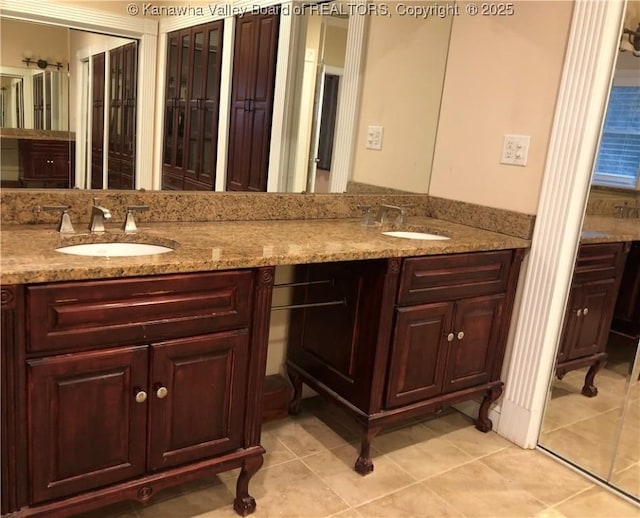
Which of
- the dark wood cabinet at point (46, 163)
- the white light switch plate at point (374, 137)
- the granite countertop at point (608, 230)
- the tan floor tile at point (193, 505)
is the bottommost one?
the tan floor tile at point (193, 505)

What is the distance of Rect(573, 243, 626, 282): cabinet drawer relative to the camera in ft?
7.34

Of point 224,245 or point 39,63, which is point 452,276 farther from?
point 39,63

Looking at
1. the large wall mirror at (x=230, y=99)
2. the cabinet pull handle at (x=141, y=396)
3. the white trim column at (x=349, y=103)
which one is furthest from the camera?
the white trim column at (x=349, y=103)

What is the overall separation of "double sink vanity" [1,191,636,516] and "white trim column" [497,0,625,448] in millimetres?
76

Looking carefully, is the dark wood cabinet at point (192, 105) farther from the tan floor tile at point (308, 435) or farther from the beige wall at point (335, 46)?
the tan floor tile at point (308, 435)

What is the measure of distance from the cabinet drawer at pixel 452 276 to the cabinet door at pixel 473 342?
5 centimetres

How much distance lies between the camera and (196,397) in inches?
65.7

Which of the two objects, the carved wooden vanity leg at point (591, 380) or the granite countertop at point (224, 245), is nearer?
the granite countertop at point (224, 245)

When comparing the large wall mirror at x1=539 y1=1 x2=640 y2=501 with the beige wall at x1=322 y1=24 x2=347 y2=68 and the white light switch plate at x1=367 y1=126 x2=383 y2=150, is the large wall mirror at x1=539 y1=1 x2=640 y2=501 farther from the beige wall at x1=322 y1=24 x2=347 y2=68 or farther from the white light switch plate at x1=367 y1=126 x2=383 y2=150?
the beige wall at x1=322 y1=24 x2=347 y2=68

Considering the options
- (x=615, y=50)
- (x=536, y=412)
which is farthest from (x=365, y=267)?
(x=615, y=50)

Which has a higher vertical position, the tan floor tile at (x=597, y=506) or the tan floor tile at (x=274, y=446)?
the tan floor tile at (x=597, y=506)

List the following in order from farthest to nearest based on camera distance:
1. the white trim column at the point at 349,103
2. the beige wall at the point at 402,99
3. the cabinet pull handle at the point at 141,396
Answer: the beige wall at the point at 402,99 → the white trim column at the point at 349,103 → the cabinet pull handle at the point at 141,396

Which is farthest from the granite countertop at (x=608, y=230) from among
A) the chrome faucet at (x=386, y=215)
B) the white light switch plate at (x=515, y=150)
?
the chrome faucet at (x=386, y=215)

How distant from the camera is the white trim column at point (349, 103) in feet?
8.08
